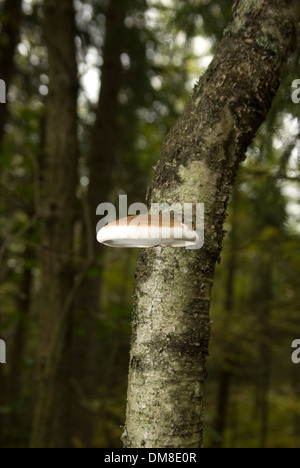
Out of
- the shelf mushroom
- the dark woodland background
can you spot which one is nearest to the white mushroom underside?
the shelf mushroom

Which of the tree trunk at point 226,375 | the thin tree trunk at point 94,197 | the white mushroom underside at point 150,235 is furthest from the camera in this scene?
the tree trunk at point 226,375

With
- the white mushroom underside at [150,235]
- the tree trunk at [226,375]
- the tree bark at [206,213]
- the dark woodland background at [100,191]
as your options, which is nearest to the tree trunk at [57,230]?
the dark woodland background at [100,191]

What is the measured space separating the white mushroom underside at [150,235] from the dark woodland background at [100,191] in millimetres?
1488

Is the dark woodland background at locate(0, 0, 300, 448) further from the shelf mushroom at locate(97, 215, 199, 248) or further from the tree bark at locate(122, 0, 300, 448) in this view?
the shelf mushroom at locate(97, 215, 199, 248)

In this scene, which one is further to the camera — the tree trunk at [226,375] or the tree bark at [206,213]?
the tree trunk at [226,375]

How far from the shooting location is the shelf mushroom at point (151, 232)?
1.12 m

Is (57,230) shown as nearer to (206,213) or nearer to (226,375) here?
(206,213)

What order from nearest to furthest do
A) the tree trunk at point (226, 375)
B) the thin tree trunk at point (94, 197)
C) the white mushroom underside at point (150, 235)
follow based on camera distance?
1. the white mushroom underside at point (150, 235)
2. the thin tree trunk at point (94, 197)
3. the tree trunk at point (226, 375)

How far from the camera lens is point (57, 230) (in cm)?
324

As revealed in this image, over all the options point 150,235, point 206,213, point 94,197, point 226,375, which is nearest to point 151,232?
point 150,235

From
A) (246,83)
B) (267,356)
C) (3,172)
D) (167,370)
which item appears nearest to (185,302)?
(167,370)

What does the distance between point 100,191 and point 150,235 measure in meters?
4.40

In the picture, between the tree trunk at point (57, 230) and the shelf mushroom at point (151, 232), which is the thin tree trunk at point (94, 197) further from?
the shelf mushroom at point (151, 232)
